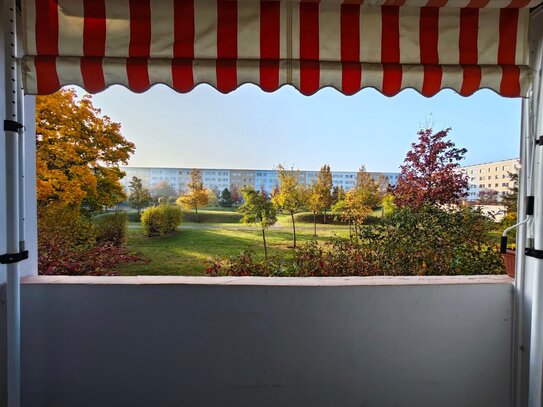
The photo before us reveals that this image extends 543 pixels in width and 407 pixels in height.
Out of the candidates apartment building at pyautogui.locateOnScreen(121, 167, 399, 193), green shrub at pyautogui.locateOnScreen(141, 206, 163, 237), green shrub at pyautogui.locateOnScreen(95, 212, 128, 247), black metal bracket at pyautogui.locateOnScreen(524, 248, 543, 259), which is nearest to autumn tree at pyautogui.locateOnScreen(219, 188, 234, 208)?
apartment building at pyautogui.locateOnScreen(121, 167, 399, 193)

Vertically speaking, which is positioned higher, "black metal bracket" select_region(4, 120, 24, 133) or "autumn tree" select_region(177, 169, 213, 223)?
"black metal bracket" select_region(4, 120, 24, 133)

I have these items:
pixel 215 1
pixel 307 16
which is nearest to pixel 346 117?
pixel 307 16

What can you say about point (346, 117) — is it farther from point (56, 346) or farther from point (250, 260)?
point (56, 346)

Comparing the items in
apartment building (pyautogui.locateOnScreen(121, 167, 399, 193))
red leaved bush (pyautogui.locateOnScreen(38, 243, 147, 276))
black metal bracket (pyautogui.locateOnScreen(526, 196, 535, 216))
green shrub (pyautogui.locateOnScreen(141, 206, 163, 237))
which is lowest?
red leaved bush (pyautogui.locateOnScreen(38, 243, 147, 276))

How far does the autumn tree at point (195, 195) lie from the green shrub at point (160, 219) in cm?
10

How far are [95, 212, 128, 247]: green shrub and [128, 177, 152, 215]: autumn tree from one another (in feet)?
0.43

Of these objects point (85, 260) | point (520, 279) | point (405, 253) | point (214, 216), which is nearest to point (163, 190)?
point (214, 216)

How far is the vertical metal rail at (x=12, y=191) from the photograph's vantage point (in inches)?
58.8

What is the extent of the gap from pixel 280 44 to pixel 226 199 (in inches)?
50.8

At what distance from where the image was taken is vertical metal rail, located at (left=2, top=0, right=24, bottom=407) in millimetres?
1493

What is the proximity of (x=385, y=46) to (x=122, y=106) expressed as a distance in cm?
210

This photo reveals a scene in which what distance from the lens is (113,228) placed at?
220 cm

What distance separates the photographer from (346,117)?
2.31 meters

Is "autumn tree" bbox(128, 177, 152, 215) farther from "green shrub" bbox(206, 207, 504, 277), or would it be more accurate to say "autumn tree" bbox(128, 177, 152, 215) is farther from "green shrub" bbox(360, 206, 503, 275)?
"green shrub" bbox(360, 206, 503, 275)
